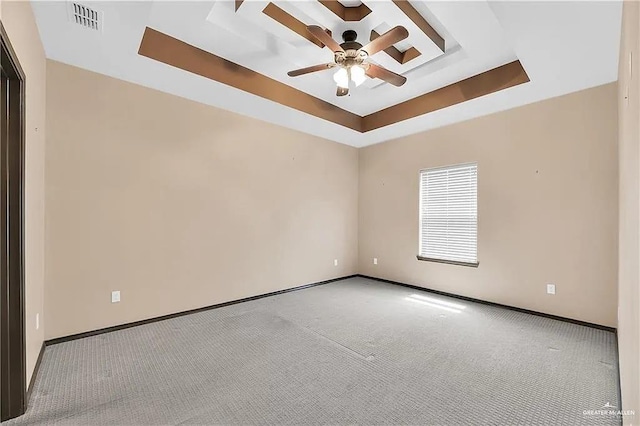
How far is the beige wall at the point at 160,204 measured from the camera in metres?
2.86

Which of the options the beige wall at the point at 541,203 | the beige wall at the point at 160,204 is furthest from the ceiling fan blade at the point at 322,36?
the beige wall at the point at 541,203

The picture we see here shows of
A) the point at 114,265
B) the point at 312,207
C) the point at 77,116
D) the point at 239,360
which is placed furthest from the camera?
the point at 312,207

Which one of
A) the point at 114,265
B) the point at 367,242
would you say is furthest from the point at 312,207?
the point at 114,265

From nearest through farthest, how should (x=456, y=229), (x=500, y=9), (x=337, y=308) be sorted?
(x=500, y=9), (x=337, y=308), (x=456, y=229)

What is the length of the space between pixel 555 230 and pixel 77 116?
17.5ft

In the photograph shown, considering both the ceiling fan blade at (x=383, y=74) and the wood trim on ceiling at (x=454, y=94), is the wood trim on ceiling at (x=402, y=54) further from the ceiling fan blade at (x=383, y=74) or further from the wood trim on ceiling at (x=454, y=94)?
the wood trim on ceiling at (x=454, y=94)

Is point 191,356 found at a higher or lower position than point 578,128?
lower

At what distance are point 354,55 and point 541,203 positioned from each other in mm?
2871

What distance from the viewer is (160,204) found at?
3.44 m

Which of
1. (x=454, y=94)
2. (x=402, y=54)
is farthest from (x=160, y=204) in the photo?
(x=454, y=94)

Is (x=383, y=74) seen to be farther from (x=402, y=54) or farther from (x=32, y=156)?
(x=32, y=156)

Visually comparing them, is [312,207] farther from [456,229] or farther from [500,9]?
[500,9]

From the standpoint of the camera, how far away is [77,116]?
292 centimetres

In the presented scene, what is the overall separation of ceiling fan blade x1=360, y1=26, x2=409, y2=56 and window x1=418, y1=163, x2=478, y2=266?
98.4 inches
